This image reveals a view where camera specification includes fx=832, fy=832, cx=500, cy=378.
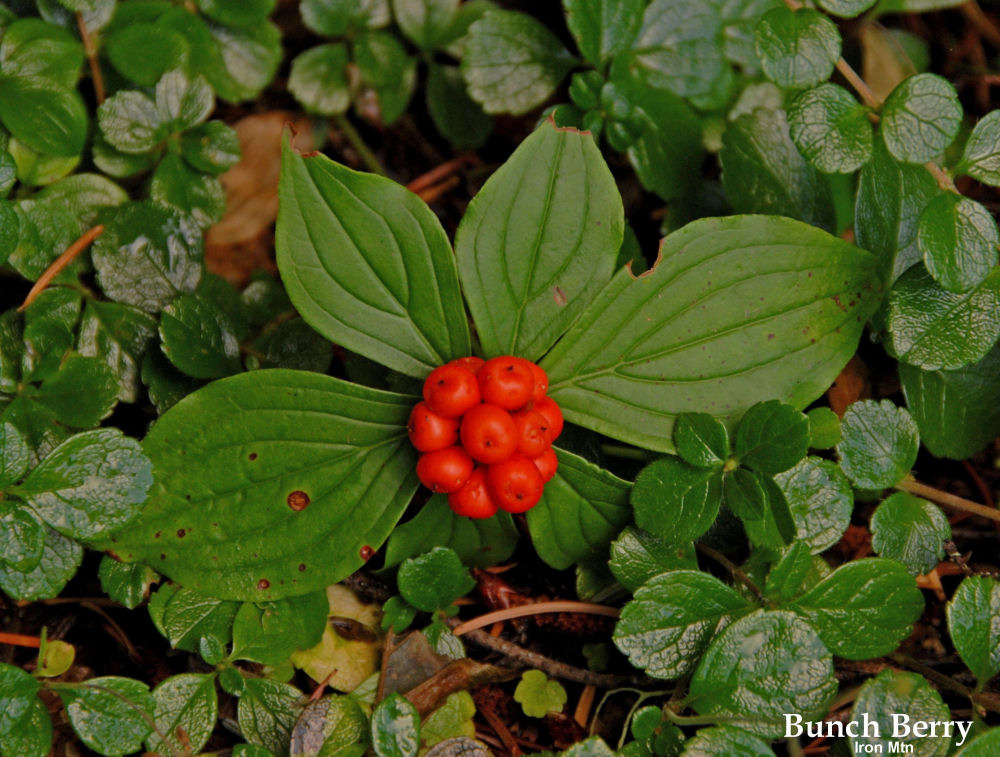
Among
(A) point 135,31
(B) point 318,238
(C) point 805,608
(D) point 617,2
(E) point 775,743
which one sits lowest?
(E) point 775,743

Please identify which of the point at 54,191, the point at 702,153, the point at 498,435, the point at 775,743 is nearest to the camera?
the point at 498,435

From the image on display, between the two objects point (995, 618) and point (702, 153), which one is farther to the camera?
point (702, 153)

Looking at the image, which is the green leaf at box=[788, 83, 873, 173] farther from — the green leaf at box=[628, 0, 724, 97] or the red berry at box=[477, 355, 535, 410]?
the red berry at box=[477, 355, 535, 410]

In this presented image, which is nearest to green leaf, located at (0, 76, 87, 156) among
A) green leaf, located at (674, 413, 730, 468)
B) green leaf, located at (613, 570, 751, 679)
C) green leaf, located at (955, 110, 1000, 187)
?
green leaf, located at (674, 413, 730, 468)

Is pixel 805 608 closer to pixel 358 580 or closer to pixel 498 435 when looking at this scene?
pixel 498 435

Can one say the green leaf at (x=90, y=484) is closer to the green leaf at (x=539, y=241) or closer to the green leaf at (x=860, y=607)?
the green leaf at (x=539, y=241)

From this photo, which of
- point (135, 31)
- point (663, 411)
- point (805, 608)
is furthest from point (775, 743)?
point (135, 31)
